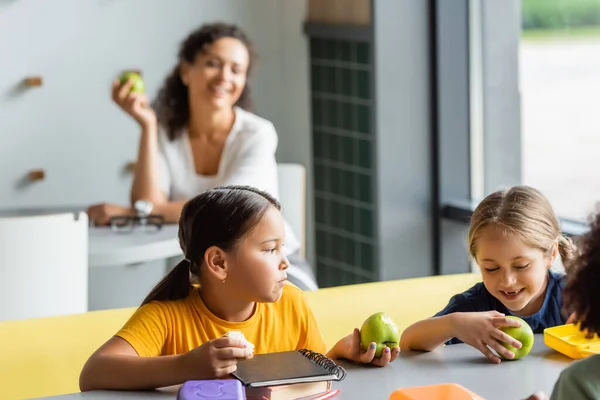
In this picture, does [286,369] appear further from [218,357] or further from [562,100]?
[562,100]

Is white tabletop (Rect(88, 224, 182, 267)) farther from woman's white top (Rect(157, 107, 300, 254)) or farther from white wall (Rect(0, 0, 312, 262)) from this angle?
white wall (Rect(0, 0, 312, 262))

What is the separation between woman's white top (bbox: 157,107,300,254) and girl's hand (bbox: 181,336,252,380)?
1.53m

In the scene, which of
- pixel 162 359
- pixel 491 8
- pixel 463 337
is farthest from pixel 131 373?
pixel 491 8

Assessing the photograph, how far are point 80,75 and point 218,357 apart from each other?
9.22 feet

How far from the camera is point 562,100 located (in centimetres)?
354

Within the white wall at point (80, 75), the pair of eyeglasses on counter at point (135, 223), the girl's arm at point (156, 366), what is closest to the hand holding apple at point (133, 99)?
the pair of eyeglasses on counter at point (135, 223)

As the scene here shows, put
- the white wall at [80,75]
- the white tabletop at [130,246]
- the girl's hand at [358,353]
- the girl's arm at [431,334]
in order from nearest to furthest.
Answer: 1. the girl's hand at [358,353]
2. the girl's arm at [431,334]
3. the white tabletop at [130,246]
4. the white wall at [80,75]

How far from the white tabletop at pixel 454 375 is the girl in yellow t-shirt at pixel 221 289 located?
0.15 feet

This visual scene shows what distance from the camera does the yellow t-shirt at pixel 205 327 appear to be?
1.72 meters

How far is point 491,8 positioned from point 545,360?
2.37 metres

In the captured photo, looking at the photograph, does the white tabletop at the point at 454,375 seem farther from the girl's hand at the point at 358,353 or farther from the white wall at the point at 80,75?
the white wall at the point at 80,75

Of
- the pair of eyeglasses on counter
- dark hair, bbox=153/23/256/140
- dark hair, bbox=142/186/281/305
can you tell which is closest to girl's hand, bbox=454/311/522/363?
dark hair, bbox=142/186/281/305

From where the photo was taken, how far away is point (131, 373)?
5.18 feet

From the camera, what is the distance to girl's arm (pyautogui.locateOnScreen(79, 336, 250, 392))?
5.00ft
